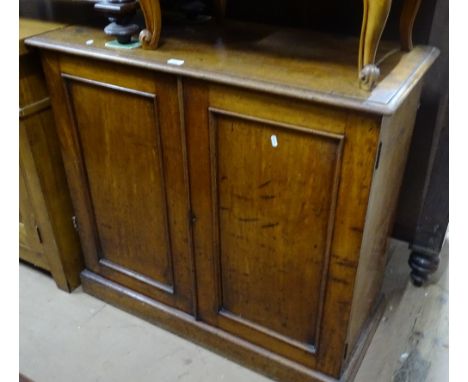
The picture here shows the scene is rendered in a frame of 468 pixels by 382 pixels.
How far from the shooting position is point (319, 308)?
4.27ft

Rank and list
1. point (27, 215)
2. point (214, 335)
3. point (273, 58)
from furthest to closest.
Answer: point (27, 215)
point (214, 335)
point (273, 58)

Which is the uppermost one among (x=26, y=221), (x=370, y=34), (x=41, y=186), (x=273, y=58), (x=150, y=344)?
(x=370, y=34)

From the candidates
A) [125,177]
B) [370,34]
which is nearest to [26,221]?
[125,177]

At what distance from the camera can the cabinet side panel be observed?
1.11 m

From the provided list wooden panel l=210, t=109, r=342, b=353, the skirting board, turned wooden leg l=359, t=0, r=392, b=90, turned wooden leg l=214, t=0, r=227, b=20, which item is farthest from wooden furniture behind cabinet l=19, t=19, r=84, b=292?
turned wooden leg l=359, t=0, r=392, b=90

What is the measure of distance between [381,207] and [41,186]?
1082 millimetres

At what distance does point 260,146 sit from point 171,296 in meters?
0.69

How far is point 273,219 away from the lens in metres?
1.25

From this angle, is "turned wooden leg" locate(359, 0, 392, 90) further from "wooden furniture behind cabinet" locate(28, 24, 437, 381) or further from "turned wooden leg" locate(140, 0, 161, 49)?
"turned wooden leg" locate(140, 0, 161, 49)

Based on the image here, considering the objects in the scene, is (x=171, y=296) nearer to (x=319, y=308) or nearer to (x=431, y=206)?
(x=319, y=308)

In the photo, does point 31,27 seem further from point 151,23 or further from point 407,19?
point 407,19

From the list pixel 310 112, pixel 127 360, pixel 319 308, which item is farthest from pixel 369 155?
pixel 127 360

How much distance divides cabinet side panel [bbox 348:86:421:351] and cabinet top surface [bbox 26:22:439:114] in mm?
72

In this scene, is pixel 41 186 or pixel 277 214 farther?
pixel 41 186
